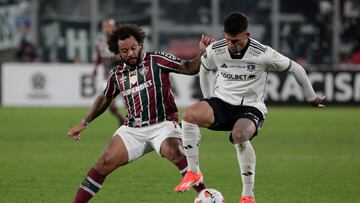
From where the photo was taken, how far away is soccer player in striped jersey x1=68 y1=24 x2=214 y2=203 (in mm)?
8180

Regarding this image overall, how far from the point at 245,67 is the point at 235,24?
492 mm

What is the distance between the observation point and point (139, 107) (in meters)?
8.37

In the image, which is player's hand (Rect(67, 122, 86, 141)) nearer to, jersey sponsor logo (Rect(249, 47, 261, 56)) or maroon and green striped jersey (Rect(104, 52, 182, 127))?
maroon and green striped jersey (Rect(104, 52, 182, 127))

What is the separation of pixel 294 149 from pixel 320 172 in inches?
122

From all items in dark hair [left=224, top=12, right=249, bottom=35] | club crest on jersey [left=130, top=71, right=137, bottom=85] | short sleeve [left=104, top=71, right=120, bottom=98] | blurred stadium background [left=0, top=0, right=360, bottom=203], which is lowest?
blurred stadium background [left=0, top=0, right=360, bottom=203]

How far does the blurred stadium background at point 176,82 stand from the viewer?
13234 millimetres

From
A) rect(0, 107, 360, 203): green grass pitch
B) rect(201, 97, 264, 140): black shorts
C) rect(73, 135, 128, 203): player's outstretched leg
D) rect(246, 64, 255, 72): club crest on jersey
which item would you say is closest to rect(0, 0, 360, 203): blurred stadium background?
rect(0, 107, 360, 203): green grass pitch

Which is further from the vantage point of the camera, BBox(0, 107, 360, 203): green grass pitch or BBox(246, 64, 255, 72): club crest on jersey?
BBox(0, 107, 360, 203): green grass pitch

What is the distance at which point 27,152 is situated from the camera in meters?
14.3

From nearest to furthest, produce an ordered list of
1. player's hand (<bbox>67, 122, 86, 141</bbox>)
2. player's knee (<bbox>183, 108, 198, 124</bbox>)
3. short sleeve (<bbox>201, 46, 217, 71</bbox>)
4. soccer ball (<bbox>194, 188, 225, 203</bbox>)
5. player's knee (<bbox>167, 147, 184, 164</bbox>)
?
soccer ball (<bbox>194, 188, 225, 203</bbox>)
player's knee (<bbox>167, 147, 184, 164</bbox>)
player's knee (<bbox>183, 108, 198, 124</bbox>)
player's hand (<bbox>67, 122, 86, 141</bbox>)
short sleeve (<bbox>201, 46, 217, 71</bbox>)

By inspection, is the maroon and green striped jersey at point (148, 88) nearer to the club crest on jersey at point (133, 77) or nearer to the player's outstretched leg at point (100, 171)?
the club crest on jersey at point (133, 77)

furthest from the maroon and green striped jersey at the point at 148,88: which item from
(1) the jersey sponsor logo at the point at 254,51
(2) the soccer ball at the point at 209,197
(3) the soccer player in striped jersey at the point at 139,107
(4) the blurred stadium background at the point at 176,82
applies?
(4) the blurred stadium background at the point at 176,82

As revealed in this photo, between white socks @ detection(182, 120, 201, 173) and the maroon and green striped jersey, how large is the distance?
0.83ft

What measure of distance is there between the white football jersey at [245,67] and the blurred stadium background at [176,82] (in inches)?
120
